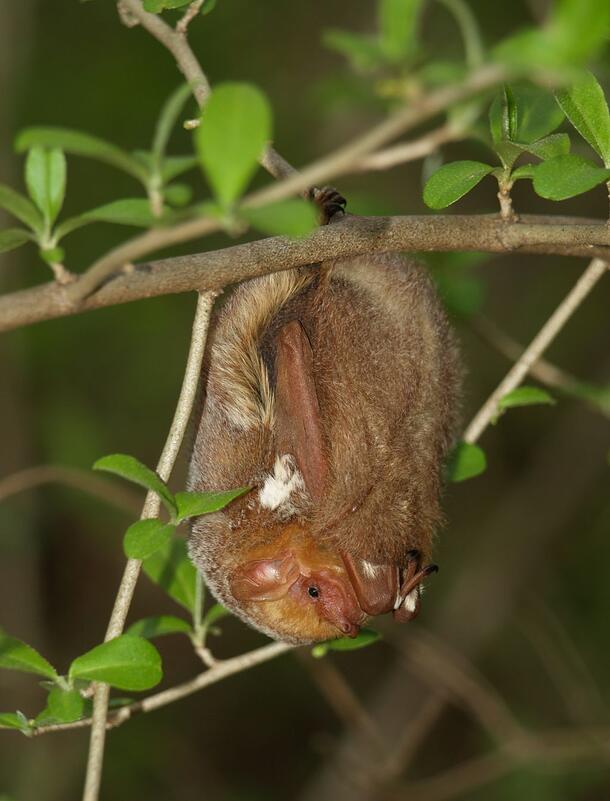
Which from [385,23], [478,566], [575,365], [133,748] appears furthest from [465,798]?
[385,23]

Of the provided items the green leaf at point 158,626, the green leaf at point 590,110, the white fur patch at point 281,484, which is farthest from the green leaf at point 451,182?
the green leaf at point 158,626

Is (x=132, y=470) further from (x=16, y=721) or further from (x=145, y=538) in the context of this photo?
(x=16, y=721)

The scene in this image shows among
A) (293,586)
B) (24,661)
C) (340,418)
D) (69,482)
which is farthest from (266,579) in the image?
(69,482)

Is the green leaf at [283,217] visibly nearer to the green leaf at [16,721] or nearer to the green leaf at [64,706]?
the green leaf at [64,706]

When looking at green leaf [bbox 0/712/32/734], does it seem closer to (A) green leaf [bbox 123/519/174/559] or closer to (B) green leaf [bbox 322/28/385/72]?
(A) green leaf [bbox 123/519/174/559]

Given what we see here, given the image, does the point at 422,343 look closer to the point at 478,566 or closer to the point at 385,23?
the point at 385,23

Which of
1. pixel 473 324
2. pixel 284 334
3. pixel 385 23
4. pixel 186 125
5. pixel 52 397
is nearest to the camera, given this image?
pixel 385 23
